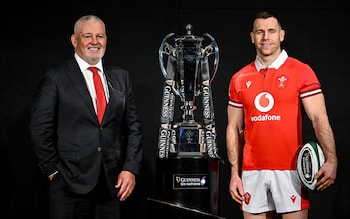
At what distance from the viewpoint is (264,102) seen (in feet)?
9.45

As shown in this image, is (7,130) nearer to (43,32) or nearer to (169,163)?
(43,32)

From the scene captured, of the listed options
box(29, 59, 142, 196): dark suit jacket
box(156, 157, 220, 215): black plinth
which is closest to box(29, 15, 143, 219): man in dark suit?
box(29, 59, 142, 196): dark suit jacket

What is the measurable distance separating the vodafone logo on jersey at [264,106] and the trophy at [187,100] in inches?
24.5

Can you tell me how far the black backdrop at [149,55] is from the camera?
4.15 meters

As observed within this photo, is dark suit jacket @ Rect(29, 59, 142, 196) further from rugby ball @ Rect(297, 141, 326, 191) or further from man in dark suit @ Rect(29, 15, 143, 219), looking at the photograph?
rugby ball @ Rect(297, 141, 326, 191)

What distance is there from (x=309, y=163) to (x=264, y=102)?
1.38 ft

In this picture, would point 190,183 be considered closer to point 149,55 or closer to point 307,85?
point 307,85

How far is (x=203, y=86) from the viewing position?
353 cm

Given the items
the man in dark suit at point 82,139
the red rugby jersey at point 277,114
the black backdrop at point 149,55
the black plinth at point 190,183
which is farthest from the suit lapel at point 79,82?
the black backdrop at point 149,55

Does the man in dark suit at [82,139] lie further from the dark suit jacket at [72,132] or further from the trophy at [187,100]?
the trophy at [187,100]

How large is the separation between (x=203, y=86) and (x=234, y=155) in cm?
68

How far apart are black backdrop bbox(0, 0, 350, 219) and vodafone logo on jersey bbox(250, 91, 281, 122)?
134cm

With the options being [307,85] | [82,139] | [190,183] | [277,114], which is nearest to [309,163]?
[277,114]

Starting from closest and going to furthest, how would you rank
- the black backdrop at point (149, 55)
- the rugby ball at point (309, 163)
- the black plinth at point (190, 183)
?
the rugby ball at point (309, 163), the black plinth at point (190, 183), the black backdrop at point (149, 55)
